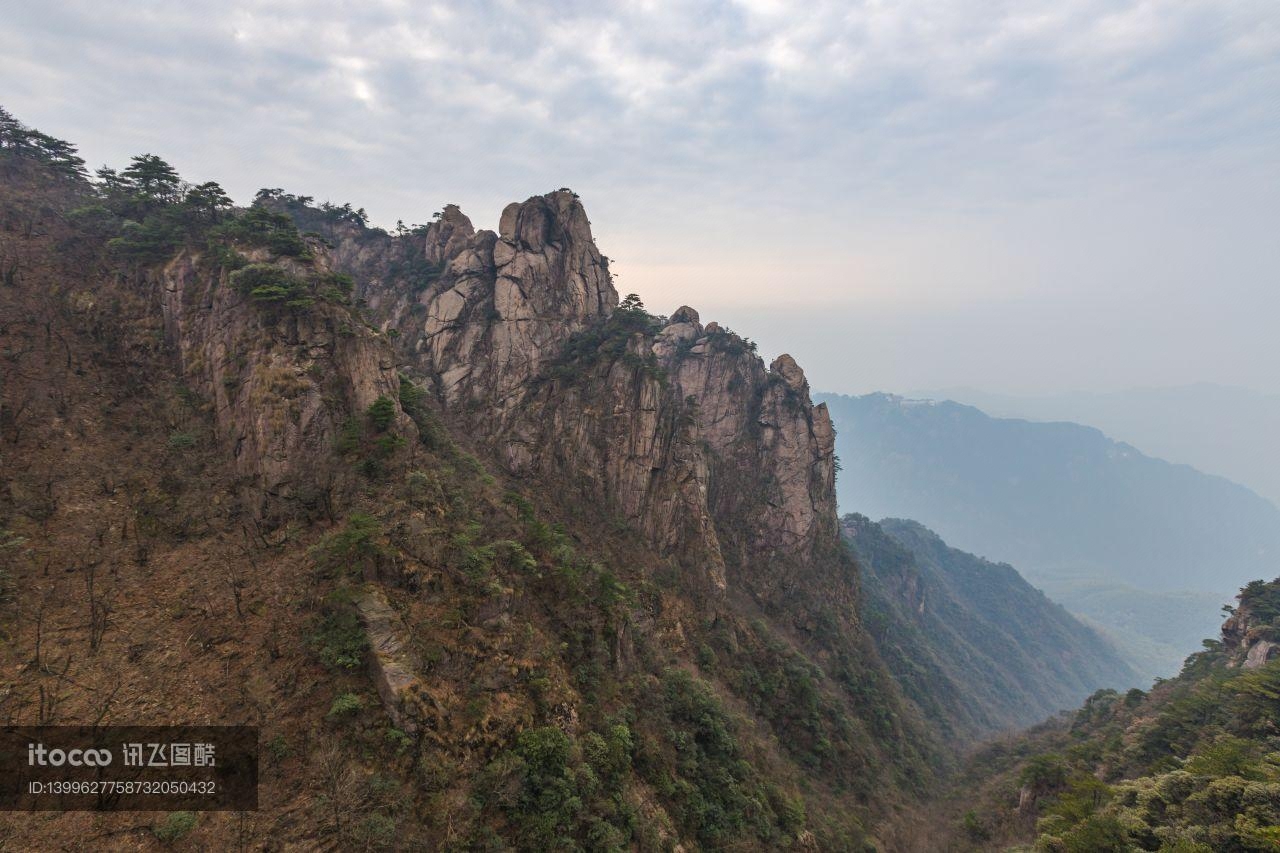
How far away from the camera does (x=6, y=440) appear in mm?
19672

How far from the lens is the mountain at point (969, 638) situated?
244 ft

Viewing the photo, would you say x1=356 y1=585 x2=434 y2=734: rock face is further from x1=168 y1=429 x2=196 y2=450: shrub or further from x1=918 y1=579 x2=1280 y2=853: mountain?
x1=918 y1=579 x2=1280 y2=853: mountain

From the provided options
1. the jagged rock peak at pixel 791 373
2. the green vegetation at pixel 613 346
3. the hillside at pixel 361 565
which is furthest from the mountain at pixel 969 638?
the green vegetation at pixel 613 346

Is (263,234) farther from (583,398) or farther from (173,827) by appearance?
(173,827)

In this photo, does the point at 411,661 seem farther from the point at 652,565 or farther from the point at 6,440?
the point at 652,565

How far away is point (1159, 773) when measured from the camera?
85.2ft

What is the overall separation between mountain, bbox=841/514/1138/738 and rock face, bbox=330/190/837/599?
28946 mm

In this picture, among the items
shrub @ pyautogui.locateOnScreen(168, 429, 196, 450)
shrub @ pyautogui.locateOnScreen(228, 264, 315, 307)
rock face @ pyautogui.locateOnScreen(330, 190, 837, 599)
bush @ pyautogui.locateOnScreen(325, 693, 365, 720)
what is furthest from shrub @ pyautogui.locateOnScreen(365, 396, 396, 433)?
rock face @ pyautogui.locateOnScreen(330, 190, 837, 599)

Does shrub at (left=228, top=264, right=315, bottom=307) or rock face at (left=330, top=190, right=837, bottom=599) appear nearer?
shrub at (left=228, top=264, right=315, bottom=307)

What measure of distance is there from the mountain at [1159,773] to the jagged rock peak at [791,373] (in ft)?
147

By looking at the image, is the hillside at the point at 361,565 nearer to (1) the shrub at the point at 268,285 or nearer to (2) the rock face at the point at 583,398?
(1) the shrub at the point at 268,285

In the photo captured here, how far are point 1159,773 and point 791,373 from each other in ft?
164

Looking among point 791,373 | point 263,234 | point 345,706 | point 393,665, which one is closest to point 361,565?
point 393,665

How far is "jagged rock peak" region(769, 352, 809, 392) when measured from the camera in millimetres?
66750
